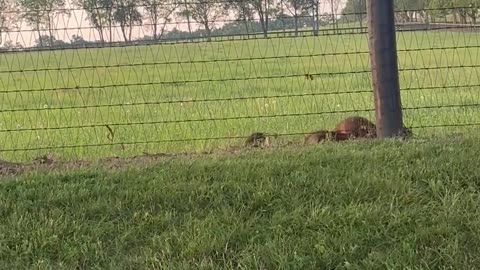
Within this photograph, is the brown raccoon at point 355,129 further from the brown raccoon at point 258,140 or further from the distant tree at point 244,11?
the distant tree at point 244,11

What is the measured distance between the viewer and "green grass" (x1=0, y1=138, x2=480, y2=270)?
3.07m

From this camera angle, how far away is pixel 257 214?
11.7ft

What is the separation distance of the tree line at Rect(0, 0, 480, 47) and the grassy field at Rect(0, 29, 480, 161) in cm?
19

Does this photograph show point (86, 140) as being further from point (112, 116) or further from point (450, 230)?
point (450, 230)

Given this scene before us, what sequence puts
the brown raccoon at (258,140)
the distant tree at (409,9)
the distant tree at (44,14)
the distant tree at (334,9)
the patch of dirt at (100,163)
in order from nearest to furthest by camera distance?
the patch of dirt at (100,163)
the distant tree at (44,14)
the brown raccoon at (258,140)
the distant tree at (334,9)
the distant tree at (409,9)

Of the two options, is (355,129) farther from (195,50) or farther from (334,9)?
(195,50)

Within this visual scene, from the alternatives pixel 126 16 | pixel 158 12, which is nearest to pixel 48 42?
pixel 126 16

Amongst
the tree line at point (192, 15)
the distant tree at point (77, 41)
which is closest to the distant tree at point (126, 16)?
the tree line at point (192, 15)

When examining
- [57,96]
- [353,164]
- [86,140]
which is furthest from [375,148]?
[57,96]

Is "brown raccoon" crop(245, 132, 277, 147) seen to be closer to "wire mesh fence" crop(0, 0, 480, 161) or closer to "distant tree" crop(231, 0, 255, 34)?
"wire mesh fence" crop(0, 0, 480, 161)

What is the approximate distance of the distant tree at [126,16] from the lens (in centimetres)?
538

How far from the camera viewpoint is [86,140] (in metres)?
5.88

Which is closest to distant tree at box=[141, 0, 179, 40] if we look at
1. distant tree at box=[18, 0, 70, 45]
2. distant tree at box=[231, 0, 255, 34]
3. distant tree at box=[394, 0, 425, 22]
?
distant tree at box=[231, 0, 255, 34]

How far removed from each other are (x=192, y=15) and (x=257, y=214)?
2.53 m
